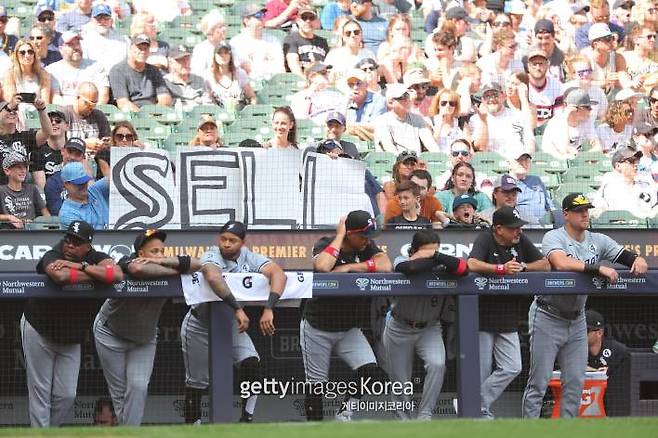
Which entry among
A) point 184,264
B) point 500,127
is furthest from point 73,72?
point 184,264

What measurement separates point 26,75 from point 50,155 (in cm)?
148

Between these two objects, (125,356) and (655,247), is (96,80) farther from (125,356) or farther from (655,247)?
(655,247)

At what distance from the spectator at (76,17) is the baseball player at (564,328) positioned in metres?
6.76

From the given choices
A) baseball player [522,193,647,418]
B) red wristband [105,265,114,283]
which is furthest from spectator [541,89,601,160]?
red wristband [105,265,114,283]

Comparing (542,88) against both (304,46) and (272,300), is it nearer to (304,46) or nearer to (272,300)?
(304,46)

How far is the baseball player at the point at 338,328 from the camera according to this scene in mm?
8617

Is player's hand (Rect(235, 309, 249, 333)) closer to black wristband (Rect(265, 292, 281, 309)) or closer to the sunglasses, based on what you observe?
black wristband (Rect(265, 292, 281, 309))

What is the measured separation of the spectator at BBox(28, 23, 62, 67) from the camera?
1318cm

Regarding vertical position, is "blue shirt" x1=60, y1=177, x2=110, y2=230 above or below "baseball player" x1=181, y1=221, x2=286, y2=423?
above

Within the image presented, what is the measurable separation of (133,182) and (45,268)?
2.57m

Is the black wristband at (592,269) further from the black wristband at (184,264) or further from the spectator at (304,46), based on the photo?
the spectator at (304,46)

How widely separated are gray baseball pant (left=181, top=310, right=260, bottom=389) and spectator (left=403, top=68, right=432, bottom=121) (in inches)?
225

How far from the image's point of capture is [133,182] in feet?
34.7

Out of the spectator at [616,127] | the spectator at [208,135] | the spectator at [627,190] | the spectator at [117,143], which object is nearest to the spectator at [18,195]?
the spectator at [117,143]
